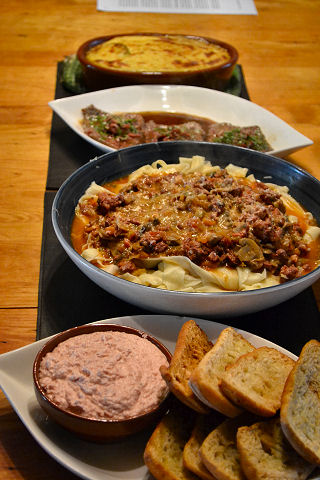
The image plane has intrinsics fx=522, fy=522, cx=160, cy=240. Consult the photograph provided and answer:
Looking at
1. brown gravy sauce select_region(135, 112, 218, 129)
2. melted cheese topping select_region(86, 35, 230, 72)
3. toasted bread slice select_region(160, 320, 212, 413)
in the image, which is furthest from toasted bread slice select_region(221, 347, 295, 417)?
melted cheese topping select_region(86, 35, 230, 72)

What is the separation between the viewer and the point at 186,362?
1759 mm

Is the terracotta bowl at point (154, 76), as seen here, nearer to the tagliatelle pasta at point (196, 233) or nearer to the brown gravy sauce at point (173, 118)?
the brown gravy sauce at point (173, 118)

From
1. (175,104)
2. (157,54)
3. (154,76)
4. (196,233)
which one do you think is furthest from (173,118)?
(196,233)

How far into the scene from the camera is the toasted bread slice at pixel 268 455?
1.42 metres

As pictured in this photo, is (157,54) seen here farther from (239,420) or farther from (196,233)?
(239,420)

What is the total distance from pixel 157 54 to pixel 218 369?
340 cm

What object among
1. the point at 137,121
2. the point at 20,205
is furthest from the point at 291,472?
the point at 137,121

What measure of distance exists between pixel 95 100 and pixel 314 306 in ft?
7.64

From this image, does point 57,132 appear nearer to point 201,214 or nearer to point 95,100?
point 95,100

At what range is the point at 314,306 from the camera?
2484mm

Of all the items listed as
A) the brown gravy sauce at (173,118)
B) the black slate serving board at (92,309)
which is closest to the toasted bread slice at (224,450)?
the black slate serving board at (92,309)

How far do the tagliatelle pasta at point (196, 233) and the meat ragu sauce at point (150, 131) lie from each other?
703mm

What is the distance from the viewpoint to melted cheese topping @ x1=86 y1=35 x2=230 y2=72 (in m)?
4.25

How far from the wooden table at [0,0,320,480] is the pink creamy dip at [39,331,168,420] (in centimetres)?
30
